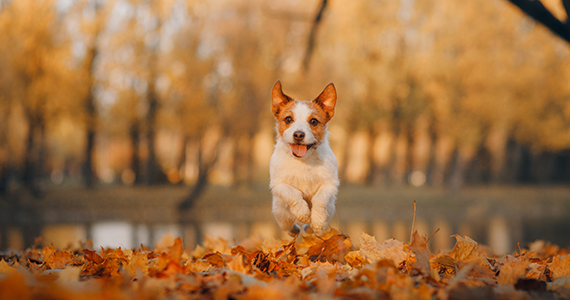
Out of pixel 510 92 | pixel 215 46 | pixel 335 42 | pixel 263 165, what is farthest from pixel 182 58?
pixel 263 165

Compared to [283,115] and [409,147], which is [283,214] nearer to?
[283,115]

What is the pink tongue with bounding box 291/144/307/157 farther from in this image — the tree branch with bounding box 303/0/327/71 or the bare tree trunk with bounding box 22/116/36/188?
the bare tree trunk with bounding box 22/116/36/188

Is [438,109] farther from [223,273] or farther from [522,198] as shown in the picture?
[223,273]

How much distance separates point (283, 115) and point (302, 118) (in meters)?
0.18

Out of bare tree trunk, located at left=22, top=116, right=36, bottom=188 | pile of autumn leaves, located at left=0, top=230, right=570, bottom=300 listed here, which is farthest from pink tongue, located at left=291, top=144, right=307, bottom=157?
bare tree trunk, located at left=22, top=116, right=36, bottom=188

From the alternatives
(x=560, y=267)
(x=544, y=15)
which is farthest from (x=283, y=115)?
(x=544, y=15)

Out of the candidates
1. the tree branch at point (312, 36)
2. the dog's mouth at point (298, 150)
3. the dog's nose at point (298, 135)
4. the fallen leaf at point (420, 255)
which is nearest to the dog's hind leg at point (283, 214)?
the dog's mouth at point (298, 150)

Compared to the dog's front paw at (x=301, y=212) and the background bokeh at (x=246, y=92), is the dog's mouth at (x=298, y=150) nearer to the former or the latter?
the dog's front paw at (x=301, y=212)

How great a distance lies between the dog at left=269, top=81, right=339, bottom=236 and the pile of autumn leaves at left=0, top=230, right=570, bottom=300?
239mm

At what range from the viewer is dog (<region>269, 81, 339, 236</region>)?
2.85 meters

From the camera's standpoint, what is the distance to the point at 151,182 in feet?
93.4

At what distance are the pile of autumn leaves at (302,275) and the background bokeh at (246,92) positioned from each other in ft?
42.7

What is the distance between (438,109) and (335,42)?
8.34 metres

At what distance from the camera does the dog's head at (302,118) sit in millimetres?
2832
